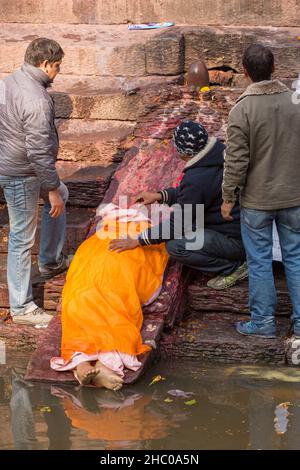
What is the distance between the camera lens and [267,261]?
6.31 meters

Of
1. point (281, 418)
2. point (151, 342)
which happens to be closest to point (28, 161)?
point (151, 342)

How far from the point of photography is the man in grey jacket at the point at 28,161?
251 inches

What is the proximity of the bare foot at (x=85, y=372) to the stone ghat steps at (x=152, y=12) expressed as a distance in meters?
4.78

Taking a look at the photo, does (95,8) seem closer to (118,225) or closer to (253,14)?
(253,14)

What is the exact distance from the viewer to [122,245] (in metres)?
6.57

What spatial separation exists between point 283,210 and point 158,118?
2.26m

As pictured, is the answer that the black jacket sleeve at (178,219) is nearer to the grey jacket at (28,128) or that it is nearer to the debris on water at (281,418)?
the grey jacket at (28,128)

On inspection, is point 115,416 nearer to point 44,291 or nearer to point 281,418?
point 281,418

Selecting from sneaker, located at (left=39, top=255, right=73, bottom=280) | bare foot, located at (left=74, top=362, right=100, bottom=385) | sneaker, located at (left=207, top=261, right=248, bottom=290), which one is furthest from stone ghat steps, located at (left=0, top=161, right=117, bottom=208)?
bare foot, located at (left=74, top=362, right=100, bottom=385)

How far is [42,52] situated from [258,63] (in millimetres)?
1508

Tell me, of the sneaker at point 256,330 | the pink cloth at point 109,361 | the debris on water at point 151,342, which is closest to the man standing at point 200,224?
the sneaker at point 256,330

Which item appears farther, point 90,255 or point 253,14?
point 253,14

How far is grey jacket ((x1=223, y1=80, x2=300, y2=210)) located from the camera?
19.8 ft
